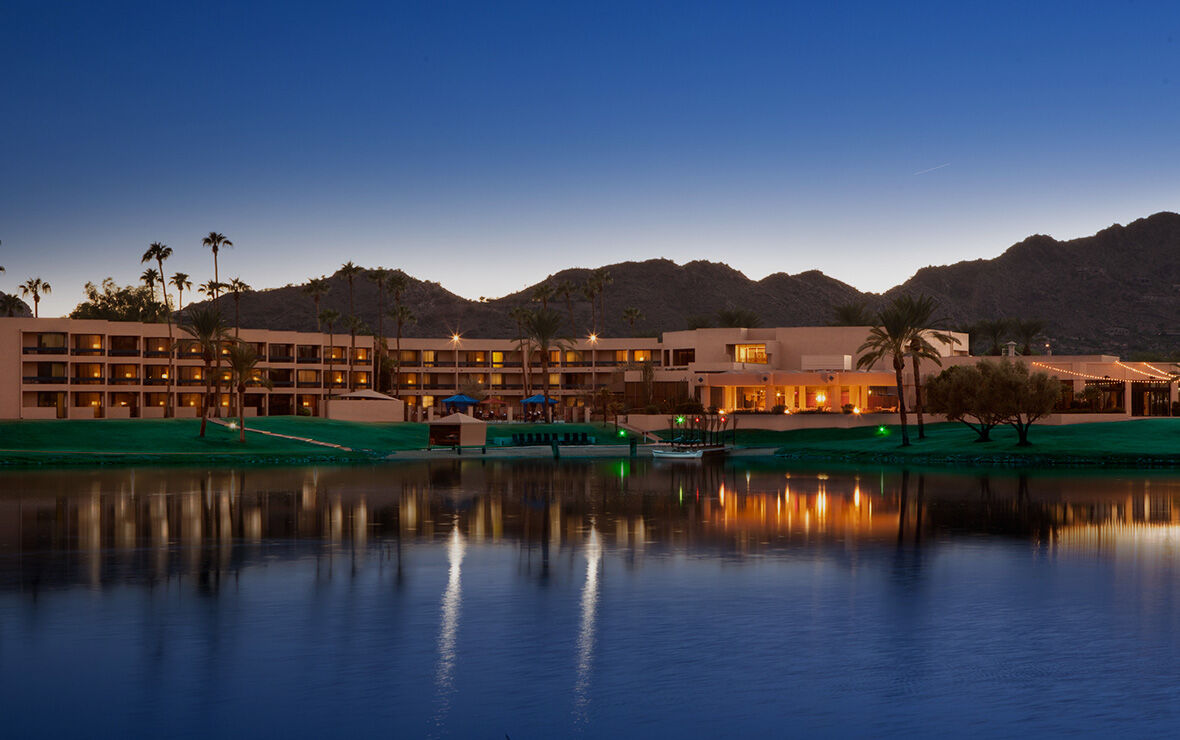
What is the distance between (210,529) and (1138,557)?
24593mm

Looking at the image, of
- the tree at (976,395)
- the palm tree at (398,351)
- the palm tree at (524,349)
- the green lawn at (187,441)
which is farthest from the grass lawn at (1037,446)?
the palm tree at (398,351)

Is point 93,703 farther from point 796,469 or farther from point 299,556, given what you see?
point 796,469

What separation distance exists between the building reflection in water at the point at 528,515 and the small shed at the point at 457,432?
21788 mm

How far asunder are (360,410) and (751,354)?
40.3 m

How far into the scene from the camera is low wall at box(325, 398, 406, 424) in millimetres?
98188

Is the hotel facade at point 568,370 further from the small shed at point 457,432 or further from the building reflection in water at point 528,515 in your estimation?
the building reflection in water at point 528,515

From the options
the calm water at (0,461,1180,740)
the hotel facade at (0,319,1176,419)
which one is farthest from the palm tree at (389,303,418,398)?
the calm water at (0,461,1180,740)

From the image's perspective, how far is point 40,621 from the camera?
18.1 metres

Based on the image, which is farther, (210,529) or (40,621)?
(210,529)

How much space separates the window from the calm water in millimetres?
73745

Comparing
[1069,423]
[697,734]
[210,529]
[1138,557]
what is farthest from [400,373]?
[697,734]

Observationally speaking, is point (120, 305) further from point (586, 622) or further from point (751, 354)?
point (586, 622)

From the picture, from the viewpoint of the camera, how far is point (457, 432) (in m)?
77.2

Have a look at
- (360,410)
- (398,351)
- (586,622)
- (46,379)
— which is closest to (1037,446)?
(586,622)
